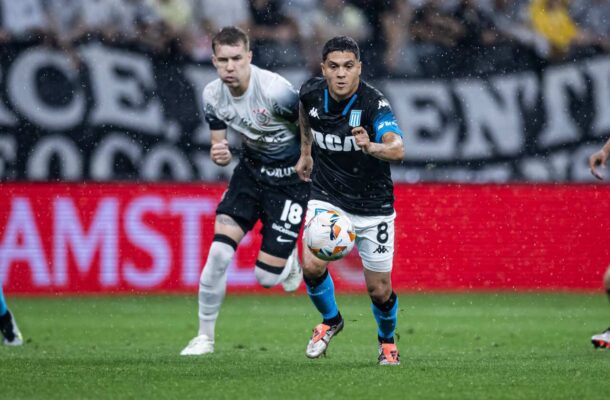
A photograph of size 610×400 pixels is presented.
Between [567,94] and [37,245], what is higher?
[567,94]

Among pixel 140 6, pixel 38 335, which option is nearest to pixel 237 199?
pixel 38 335

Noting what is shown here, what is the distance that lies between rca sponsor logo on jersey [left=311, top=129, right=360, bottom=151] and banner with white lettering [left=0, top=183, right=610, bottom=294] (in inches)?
251

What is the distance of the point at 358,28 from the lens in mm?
16188

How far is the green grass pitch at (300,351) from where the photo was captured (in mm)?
6508

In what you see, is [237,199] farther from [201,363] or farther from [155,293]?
[155,293]

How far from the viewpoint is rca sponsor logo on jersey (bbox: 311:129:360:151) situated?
25.3ft

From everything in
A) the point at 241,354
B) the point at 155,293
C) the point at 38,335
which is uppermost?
the point at 241,354

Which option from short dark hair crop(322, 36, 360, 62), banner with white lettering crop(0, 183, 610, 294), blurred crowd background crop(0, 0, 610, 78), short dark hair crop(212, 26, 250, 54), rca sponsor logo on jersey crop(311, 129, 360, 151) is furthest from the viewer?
blurred crowd background crop(0, 0, 610, 78)

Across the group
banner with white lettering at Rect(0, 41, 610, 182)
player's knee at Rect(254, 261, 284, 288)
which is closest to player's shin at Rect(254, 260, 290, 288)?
player's knee at Rect(254, 261, 284, 288)

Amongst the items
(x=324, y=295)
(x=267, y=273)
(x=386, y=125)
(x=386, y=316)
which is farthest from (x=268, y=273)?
(x=386, y=125)

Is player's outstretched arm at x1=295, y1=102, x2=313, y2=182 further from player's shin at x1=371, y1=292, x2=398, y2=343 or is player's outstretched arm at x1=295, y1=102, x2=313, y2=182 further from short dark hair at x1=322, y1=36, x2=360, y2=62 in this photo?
player's shin at x1=371, y1=292, x2=398, y2=343

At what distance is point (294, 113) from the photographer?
8859mm

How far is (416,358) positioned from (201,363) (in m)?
1.60

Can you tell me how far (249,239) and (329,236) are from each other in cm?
677
